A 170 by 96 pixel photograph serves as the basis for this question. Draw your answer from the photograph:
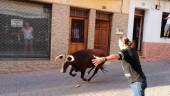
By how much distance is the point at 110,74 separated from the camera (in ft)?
47.2

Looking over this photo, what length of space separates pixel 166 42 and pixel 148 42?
1.57 m

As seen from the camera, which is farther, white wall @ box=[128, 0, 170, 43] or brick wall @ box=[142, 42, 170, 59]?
brick wall @ box=[142, 42, 170, 59]

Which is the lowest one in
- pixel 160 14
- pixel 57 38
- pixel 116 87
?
pixel 116 87

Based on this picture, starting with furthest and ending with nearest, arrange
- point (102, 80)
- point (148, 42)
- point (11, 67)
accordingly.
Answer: point (148, 42) → point (11, 67) → point (102, 80)

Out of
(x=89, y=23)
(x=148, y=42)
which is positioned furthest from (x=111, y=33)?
(x=148, y=42)

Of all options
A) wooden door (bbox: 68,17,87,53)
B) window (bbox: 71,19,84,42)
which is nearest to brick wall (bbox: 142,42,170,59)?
wooden door (bbox: 68,17,87,53)

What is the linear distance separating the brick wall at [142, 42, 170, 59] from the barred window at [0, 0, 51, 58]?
7.19 metres

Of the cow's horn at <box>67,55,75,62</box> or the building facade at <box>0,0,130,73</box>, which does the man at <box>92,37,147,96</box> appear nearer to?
the cow's horn at <box>67,55,75,62</box>

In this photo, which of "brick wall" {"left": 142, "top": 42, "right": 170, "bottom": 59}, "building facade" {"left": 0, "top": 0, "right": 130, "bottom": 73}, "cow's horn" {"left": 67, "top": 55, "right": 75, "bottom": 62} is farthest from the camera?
"brick wall" {"left": 142, "top": 42, "right": 170, "bottom": 59}

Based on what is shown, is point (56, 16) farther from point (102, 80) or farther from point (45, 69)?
point (102, 80)

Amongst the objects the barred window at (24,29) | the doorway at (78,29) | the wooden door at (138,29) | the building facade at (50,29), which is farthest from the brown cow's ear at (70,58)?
the wooden door at (138,29)

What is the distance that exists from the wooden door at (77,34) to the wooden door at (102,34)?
4.15 feet

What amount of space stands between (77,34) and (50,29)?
1.96 m

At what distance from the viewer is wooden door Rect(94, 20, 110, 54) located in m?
18.1
